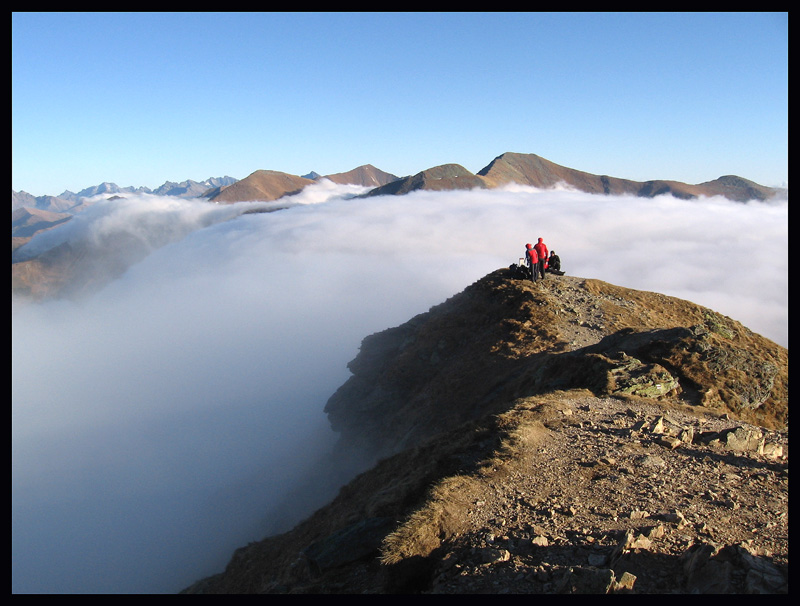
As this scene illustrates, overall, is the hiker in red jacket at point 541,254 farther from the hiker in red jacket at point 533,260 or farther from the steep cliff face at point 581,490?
the steep cliff face at point 581,490

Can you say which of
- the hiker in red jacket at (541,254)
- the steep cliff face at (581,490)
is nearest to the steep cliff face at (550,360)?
the steep cliff face at (581,490)

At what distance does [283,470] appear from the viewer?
199 ft

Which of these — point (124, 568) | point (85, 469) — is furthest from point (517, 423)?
point (85, 469)

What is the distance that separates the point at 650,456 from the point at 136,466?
105m

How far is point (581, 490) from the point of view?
30.6ft

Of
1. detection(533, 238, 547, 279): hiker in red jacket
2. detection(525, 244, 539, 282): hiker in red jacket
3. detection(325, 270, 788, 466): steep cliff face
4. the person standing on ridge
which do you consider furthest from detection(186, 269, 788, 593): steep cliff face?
the person standing on ridge

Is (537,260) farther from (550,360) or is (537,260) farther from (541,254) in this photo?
(550,360)

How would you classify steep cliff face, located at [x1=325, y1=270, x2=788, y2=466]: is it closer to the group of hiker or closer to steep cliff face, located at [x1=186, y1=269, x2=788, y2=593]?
steep cliff face, located at [x1=186, y1=269, x2=788, y2=593]

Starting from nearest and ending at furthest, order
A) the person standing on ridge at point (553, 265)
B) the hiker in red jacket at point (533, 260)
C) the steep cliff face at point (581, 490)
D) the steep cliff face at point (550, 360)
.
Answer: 1. the steep cliff face at point (581, 490)
2. the steep cliff face at point (550, 360)
3. the hiker in red jacket at point (533, 260)
4. the person standing on ridge at point (553, 265)

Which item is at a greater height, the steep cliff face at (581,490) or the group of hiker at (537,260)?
the group of hiker at (537,260)

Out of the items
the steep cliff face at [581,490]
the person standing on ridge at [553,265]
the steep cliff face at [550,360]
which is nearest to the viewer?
the steep cliff face at [581,490]

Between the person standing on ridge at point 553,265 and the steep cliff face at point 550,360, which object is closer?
the steep cliff face at point 550,360

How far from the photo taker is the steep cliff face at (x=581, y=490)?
273 inches

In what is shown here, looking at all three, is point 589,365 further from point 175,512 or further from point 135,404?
point 135,404
